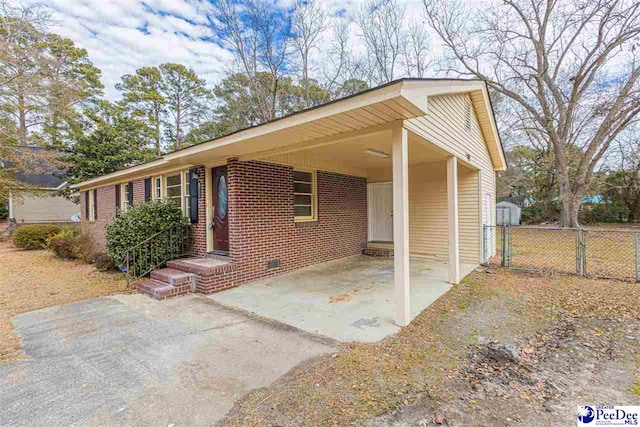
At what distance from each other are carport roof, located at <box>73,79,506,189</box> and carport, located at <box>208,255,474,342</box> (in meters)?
2.65

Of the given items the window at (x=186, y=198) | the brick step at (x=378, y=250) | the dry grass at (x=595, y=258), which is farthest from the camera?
the brick step at (x=378, y=250)

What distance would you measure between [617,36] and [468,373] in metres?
18.0

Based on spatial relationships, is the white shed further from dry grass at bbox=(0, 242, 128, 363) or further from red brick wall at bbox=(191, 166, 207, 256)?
dry grass at bbox=(0, 242, 128, 363)

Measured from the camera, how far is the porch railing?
252 inches

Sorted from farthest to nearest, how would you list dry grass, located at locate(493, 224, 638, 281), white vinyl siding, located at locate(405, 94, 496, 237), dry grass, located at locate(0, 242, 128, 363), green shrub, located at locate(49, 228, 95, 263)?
green shrub, located at locate(49, 228, 95, 263)
dry grass, located at locate(493, 224, 638, 281)
white vinyl siding, located at locate(405, 94, 496, 237)
dry grass, located at locate(0, 242, 128, 363)

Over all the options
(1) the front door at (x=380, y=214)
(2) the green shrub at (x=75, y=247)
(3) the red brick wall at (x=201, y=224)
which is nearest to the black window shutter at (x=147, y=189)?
(2) the green shrub at (x=75, y=247)

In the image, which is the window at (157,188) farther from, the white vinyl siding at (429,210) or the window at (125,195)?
the white vinyl siding at (429,210)

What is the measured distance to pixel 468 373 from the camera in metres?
2.79

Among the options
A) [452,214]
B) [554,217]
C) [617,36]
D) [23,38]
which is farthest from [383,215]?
[554,217]

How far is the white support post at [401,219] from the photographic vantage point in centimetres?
371

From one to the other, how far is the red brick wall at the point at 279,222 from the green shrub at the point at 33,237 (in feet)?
35.7

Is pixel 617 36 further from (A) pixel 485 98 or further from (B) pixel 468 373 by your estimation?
(B) pixel 468 373

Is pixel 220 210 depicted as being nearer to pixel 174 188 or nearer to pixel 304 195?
pixel 304 195

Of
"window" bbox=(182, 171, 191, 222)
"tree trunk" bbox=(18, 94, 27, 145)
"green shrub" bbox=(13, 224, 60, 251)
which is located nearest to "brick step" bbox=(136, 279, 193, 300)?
"window" bbox=(182, 171, 191, 222)
